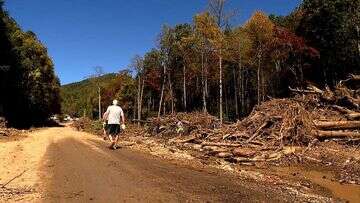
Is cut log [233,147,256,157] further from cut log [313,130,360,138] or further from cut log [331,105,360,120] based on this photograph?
cut log [331,105,360,120]

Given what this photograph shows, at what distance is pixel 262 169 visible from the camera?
14.4 m

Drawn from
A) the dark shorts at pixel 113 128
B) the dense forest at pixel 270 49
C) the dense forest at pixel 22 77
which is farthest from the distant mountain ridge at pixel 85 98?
the dark shorts at pixel 113 128

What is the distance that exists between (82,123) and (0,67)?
20.4 meters

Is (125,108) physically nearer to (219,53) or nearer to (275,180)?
(219,53)

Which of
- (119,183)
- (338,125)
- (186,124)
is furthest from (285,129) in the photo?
(119,183)

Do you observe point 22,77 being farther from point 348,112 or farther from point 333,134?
point 333,134

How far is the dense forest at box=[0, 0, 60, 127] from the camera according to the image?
141 feet

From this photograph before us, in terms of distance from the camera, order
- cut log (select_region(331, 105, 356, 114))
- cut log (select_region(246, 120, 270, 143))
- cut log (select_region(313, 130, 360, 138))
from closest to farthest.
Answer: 1. cut log (select_region(313, 130, 360, 138))
2. cut log (select_region(246, 120, 270, 143))
3. cut log (select_region(331, 105, 356, 114))

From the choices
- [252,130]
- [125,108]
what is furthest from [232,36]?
[125,108]

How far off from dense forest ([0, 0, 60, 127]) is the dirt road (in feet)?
95.5

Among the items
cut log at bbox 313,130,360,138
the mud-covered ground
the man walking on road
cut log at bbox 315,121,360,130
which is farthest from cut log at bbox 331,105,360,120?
the man walking on road

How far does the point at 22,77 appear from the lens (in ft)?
159

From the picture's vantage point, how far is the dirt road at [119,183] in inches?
340

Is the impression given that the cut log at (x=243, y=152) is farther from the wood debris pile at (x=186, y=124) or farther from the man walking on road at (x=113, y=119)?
the wood debris pile at (x=186, y=124)
